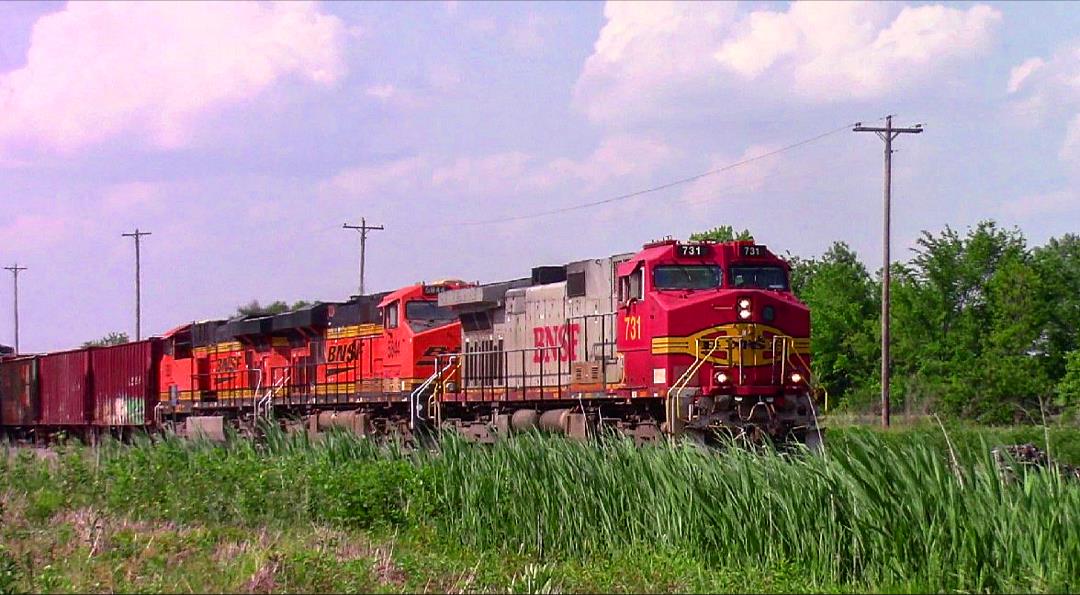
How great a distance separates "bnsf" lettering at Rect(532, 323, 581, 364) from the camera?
18.1 metres

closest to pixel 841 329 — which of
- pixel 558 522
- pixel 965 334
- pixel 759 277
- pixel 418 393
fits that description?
pixel 965 334

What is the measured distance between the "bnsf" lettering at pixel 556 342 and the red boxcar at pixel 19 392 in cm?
2362

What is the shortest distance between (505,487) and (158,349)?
22.1 meters

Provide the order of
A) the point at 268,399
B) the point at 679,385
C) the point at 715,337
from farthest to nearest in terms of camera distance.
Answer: the point at 268,399
the point at 715,337
the point at 679,385

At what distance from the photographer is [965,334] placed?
37.7 metres

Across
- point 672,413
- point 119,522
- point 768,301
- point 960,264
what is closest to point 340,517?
point 119,522

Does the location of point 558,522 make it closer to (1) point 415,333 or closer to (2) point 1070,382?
(1) point 415,333

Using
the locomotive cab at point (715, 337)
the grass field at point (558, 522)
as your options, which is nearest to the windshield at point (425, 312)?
the locomotive cab at point (715, 337)

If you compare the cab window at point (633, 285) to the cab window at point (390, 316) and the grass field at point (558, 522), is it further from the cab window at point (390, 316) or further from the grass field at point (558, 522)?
the cab window at point (390, 316)

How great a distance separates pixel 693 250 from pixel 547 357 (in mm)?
3208

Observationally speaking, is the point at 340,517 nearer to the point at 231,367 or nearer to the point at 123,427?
the point at 231,367

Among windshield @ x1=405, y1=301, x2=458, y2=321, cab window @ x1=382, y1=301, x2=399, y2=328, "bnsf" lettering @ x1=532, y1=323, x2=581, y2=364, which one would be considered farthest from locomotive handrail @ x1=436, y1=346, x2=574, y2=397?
cab window @ x1=382, y1=301, x2=399, y2=328

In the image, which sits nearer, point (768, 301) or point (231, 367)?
point (768, 301)

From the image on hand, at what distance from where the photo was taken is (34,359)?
1512 inches
